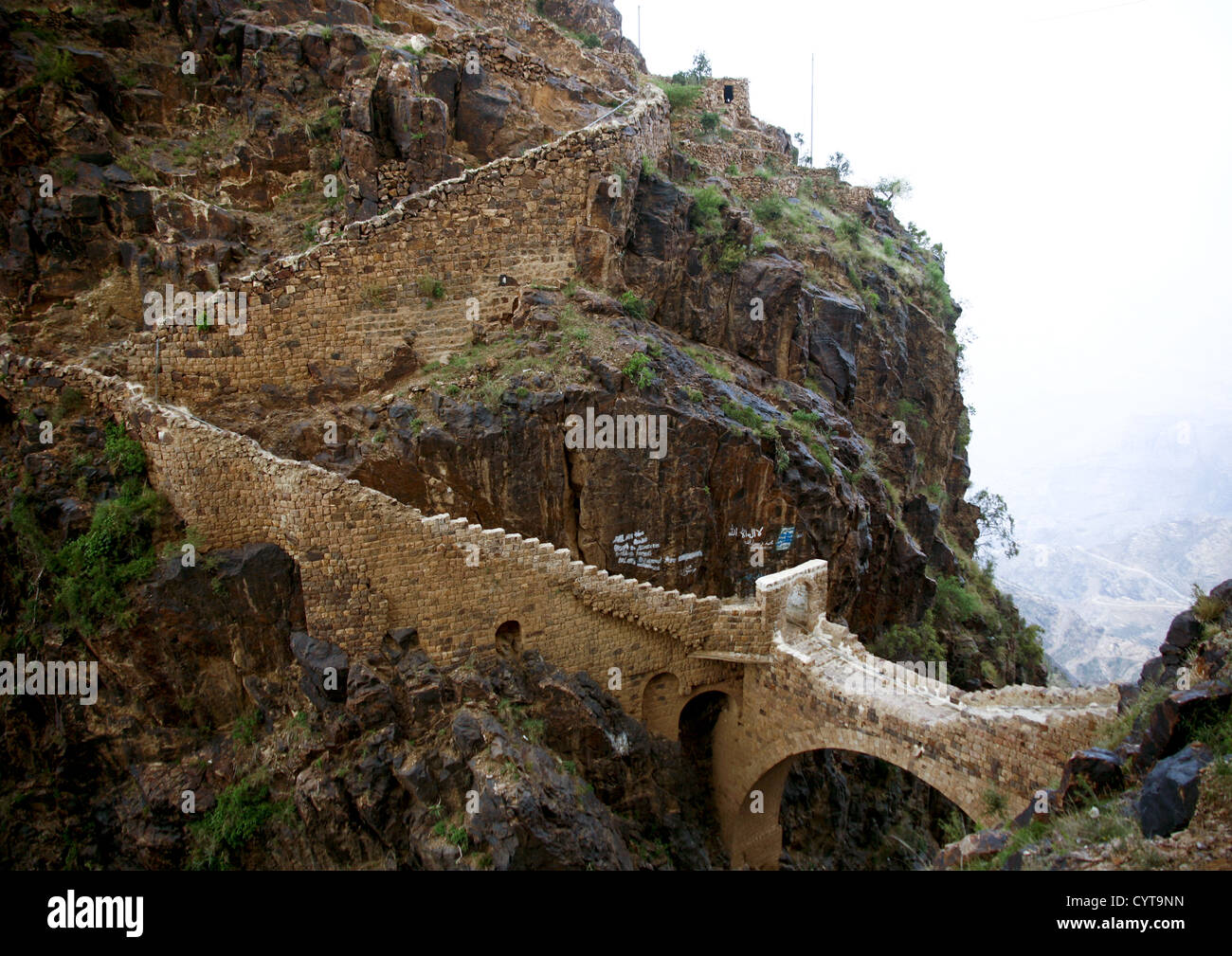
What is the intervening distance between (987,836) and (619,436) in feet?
33.3

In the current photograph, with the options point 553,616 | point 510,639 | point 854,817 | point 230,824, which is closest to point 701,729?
point 553,616

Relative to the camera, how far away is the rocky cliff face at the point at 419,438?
13.1 m

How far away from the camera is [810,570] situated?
17047 millimetres

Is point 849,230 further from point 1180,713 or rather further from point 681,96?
point 1180,713

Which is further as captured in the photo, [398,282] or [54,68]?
[54,68]

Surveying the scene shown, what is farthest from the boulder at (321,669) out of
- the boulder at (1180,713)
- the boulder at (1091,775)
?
the boulder at (1180,713)

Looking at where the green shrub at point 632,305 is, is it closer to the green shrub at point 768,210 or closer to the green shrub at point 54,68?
the green shrub at point 768,210

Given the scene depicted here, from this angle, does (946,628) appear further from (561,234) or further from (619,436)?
(561,234)

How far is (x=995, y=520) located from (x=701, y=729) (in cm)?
2644

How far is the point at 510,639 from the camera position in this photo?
1477 centimetres

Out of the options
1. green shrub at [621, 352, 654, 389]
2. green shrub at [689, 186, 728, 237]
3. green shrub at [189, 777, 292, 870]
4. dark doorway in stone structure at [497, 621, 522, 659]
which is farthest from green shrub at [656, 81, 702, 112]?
green shrub at [189, 777, 292, 870]

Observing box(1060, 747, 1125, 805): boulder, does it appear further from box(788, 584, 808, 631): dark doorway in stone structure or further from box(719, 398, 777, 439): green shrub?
box(719, 398, 777, 439): green shrub

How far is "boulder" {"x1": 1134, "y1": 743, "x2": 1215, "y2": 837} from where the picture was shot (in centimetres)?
761

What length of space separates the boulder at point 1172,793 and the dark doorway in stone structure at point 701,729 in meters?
10.7
